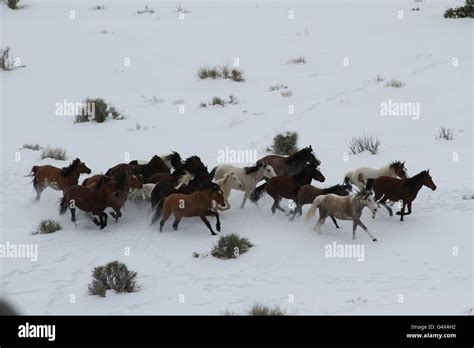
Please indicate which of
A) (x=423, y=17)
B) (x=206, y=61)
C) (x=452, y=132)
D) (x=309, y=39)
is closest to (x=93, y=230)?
(x=452, y=132)

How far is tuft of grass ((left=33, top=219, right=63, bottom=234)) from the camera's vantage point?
13117mm

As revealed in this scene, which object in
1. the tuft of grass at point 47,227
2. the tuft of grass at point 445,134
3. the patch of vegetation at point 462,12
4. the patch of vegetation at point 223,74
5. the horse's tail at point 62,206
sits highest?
the patch of vegetation at point 462,12

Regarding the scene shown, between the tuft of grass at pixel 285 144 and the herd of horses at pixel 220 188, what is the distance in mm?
1761

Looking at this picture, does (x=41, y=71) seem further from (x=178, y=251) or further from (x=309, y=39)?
(x=178, y=251)

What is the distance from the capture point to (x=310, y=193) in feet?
42.0

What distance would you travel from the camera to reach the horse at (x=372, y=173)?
44.6 feet

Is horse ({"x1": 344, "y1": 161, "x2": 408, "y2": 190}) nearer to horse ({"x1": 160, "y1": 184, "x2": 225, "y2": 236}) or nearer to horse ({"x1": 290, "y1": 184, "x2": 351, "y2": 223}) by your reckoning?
horse ({"x1": 290, "y1": 184, "x2": 351, "y2": 223})

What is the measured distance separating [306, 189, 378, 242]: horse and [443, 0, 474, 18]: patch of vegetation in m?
17.0

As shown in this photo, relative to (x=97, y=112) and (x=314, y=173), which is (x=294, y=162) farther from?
(x=97, y=112)

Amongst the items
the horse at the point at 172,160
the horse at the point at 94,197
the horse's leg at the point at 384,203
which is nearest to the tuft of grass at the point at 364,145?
the horse's leg at the point at 384,203

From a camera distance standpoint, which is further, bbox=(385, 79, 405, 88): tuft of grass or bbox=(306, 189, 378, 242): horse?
bbox=(385, 79, 405, 88): tuft of grass

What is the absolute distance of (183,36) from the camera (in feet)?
90.7

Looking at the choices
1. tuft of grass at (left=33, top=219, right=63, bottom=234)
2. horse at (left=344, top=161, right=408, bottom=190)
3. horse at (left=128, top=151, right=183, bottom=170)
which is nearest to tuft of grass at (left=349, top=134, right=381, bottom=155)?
horse at (left=344, top=161, right=408, bottom=190)

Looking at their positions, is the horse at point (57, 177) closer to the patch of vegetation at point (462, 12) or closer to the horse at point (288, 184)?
the horse at point (288, 184)
